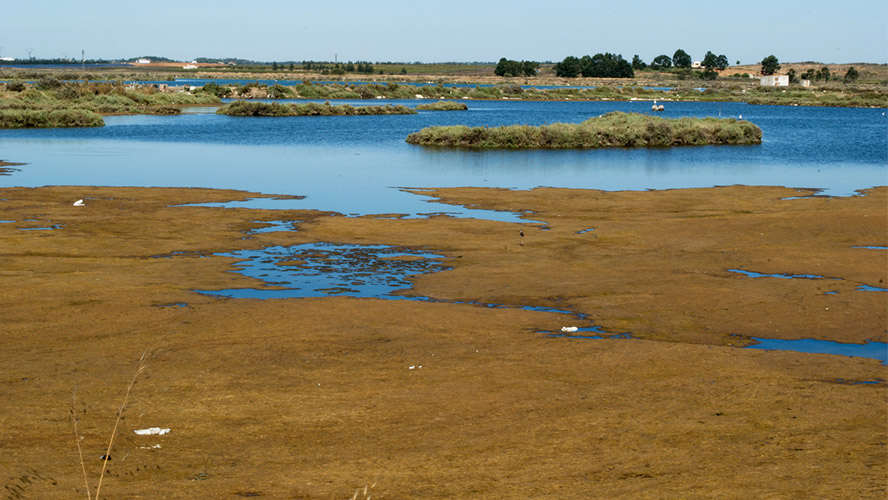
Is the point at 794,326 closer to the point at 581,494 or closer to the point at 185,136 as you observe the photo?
the point at 581,494

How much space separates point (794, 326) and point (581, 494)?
7455mm

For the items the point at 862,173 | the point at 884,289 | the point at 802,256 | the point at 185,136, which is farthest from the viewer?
the point at 185,136

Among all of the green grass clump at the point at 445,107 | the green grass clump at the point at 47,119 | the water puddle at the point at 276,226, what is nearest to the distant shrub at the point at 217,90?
the green grass clump at the point at 445,107

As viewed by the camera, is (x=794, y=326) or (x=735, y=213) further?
(x=735, y=213)

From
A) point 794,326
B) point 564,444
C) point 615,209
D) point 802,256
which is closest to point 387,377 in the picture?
point 564,444

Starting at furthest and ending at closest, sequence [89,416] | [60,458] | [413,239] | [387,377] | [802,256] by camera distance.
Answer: [413,239], [802,256], [387,377], [89,416], [60,458]

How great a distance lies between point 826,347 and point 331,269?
29.2 feet

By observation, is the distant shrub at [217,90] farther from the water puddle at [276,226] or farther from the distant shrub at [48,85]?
the water puddle at [276,226]

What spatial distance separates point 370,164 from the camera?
4106 centimetres

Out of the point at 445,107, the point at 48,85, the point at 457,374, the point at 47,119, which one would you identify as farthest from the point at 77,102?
the point at 457,374

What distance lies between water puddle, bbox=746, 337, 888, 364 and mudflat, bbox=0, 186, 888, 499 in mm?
Answer: 266

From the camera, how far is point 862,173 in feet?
131

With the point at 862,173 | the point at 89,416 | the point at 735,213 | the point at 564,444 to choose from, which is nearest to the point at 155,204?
the point at 735,213

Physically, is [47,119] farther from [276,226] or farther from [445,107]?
[276,226]
